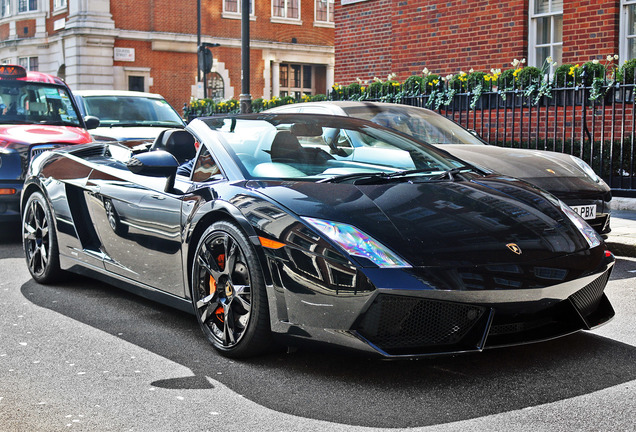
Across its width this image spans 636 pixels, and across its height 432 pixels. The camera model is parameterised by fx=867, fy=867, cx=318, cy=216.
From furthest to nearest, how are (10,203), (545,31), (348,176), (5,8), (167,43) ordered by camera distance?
(5,8) → (167,43) → (545,31) → (10,203) → (348,176)

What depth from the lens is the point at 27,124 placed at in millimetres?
9961

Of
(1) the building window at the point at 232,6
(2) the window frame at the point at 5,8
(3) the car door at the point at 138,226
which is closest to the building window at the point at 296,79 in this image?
(1) the building window at the point at 232,6

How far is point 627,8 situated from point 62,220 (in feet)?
33.4

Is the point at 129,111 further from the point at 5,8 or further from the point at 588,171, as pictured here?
the point at 5,8

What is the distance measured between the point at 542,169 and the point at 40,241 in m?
4.21

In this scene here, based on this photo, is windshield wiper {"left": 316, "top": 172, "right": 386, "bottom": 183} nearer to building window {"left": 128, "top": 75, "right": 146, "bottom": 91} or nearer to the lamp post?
the lamp post

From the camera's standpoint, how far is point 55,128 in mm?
9906

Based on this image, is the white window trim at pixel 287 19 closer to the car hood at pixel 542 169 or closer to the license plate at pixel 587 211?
the car hood at pixel 542 169

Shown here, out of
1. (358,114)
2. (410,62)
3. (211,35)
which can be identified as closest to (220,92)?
(211,35)

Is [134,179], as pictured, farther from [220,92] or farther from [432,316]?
[220,92]

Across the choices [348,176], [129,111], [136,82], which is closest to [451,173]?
[348,176]

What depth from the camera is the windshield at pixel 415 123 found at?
332 inches

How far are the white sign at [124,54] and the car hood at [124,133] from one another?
25.6 metres

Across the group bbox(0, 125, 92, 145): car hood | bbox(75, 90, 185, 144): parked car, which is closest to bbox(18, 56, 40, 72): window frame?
bbox(75, 90, 185, 144): parked car
